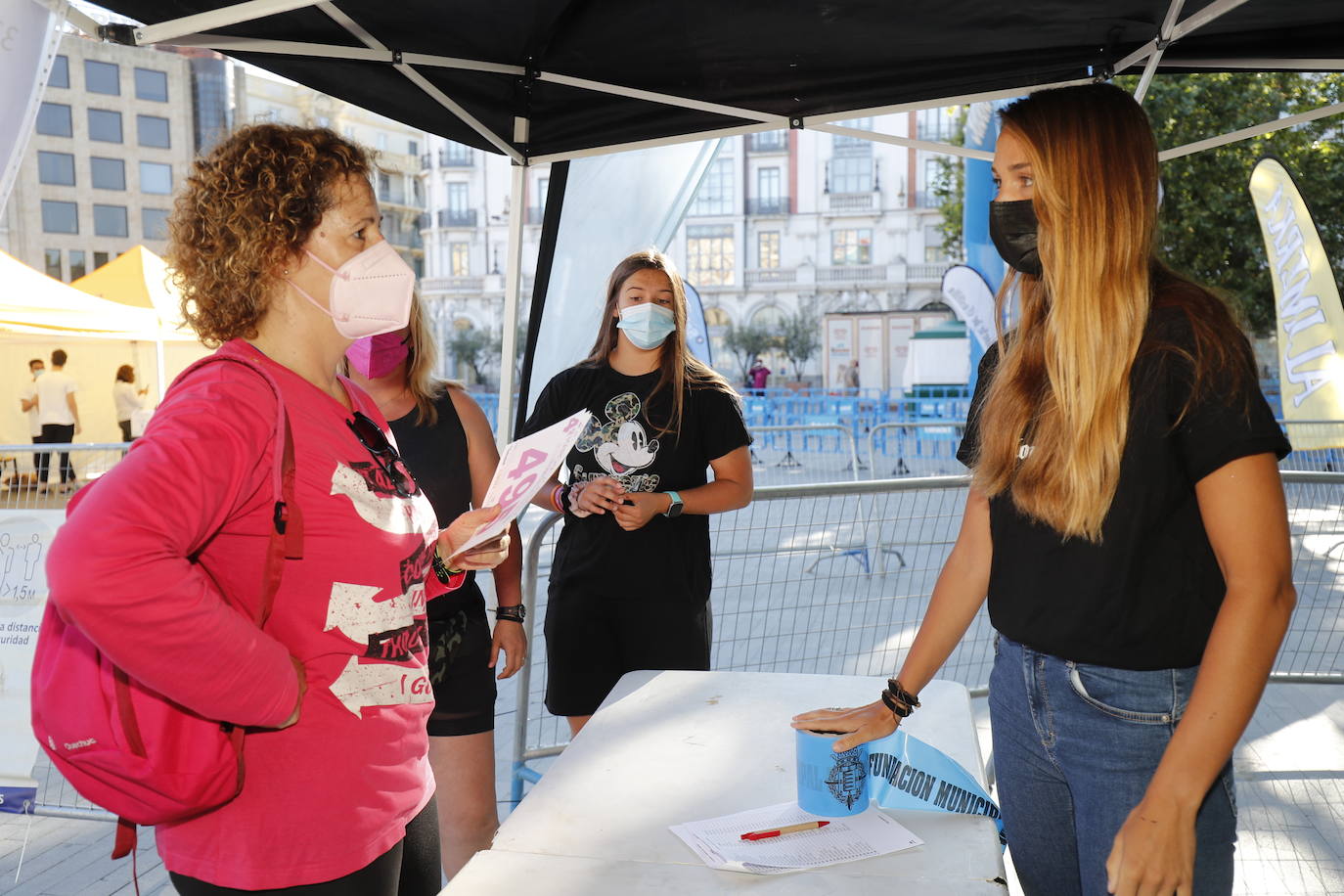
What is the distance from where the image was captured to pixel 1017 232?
1.73 meters

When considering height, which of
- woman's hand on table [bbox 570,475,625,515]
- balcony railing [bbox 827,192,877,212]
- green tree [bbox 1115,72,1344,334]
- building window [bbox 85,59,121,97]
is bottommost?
woman's hand on table [bbox 570,475,625,515]

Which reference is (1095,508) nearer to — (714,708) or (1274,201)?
(714,708)

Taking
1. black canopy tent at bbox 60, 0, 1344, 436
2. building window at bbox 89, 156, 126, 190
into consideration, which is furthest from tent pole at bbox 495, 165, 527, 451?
building window at bbox 89, 156, 126, 190

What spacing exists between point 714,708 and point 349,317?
1236 millimetres

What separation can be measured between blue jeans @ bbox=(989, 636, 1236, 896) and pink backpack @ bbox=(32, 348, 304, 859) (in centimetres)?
125

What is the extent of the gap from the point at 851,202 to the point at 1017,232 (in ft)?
178

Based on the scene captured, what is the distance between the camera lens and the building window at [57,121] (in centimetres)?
4569

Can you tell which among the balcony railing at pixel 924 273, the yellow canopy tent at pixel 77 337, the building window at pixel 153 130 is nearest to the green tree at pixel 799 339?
the balcony railing at pixel 924 273

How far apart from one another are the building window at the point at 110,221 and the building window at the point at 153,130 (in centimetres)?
368

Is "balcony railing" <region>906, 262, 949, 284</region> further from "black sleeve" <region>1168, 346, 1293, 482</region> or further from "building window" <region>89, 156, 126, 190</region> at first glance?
"black sleeve" <region>1168, 346, 1293, 482</region>

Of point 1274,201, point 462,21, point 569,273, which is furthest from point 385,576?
point 1274,201

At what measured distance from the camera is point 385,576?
5.49 feet

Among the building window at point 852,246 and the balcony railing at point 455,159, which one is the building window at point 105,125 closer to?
the balcony railing at point 455,159

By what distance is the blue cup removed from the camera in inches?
67.7
